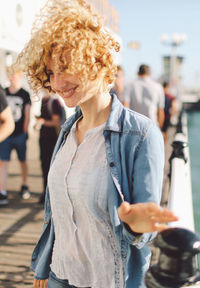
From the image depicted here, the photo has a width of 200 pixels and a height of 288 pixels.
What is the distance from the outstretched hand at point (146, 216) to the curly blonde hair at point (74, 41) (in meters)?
0.60

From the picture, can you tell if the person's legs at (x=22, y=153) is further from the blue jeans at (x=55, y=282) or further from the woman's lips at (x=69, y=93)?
the woman's lips at (x=69, y=93)

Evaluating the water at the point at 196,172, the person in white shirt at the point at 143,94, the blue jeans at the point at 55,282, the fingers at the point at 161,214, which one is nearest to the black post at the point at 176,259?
the fingers at the point at 161,214

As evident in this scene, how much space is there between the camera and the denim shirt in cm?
143

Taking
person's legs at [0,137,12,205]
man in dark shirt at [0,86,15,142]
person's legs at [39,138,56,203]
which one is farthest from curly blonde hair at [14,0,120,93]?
person's legs at [0,137,12,205]

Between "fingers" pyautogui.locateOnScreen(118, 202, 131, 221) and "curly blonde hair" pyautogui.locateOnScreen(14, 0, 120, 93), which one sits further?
"curly blonde hair" pyautogui.locateOnScreen(14, 0, 120, 93)

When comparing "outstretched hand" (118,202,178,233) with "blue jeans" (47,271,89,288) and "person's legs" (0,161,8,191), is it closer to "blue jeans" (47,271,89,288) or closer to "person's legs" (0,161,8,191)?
"blue jeans" (47,271,89,288)

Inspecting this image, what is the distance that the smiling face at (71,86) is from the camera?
5.16ft

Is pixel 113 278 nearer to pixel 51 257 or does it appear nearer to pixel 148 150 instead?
pixel 51 257

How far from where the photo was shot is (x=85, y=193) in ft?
5.12

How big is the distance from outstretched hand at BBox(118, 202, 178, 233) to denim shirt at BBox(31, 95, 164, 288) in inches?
7.1

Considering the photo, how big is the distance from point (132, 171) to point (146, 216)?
339 mm

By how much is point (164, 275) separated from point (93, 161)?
62 cm

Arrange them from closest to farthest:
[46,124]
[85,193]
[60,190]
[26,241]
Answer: [85,193]
[60,190]
[26,241]
[46,124]

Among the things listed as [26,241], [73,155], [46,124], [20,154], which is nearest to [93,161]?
[73,155]
